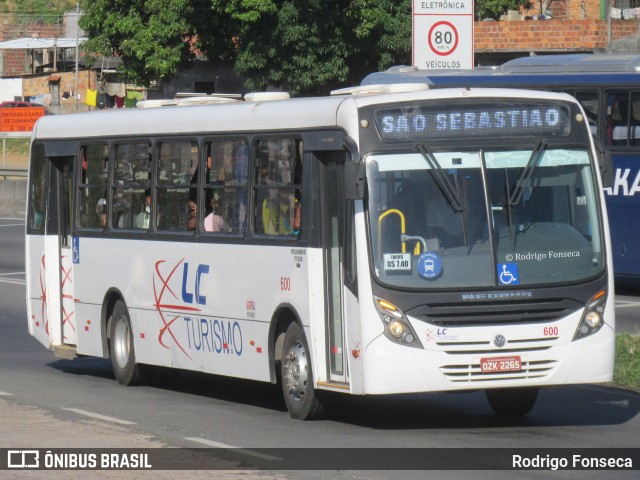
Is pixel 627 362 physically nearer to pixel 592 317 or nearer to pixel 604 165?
pixel 604 165

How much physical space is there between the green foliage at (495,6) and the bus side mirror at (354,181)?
128 ft

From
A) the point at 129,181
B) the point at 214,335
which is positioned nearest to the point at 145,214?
the point at 129,181

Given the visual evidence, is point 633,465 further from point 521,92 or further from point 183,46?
point 183,46

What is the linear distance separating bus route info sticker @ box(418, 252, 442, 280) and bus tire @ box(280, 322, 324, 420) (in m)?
1.32

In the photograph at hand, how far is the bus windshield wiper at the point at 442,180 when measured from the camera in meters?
10.7

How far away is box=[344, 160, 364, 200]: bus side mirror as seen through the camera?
1050 cm

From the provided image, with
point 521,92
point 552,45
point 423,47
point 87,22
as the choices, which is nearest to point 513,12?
point 552,45

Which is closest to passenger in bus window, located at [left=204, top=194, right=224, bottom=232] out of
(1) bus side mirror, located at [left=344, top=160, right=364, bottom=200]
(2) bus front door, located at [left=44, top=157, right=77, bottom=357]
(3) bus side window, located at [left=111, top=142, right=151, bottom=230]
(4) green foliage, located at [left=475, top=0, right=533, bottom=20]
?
(3) bus side window, located at [left=111, top=142, right=151, bottom=230]

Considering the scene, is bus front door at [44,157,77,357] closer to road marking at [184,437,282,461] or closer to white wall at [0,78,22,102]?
road marking at [184,437,282,461]

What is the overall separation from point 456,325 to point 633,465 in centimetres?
179

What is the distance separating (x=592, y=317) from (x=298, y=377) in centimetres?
239

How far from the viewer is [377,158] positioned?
422 inches

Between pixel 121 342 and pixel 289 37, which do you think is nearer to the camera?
pixel 121 342

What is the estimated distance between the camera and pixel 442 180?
10711mm
